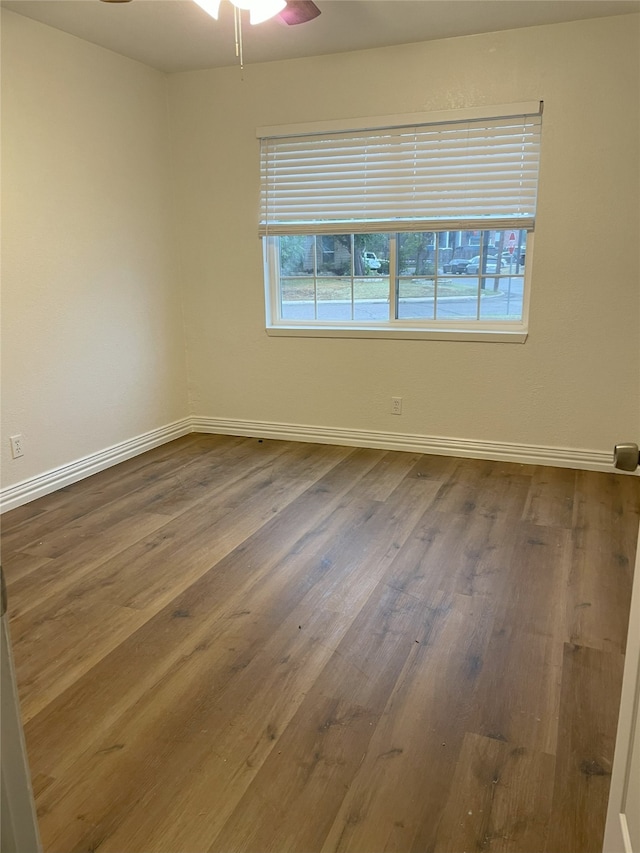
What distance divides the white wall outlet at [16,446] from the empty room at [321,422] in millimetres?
56

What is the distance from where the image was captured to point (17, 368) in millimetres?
3402

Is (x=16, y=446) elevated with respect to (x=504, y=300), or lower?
lower

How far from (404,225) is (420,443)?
4.75 ft

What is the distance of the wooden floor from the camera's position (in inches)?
60.6

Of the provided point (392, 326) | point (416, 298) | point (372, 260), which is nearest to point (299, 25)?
point (372, 260)

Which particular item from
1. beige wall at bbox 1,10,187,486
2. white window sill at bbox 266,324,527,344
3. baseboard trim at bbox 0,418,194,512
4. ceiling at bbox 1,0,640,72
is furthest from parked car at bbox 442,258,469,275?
baseboard trim at bbox 0,418,194,512

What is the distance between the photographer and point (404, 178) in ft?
13.0

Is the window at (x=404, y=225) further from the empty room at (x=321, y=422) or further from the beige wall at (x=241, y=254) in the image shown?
the beige wall at (x=241, y=254)

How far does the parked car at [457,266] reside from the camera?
13.3 feet

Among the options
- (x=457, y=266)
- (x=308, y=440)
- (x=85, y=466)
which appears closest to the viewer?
(x=85, y=466)

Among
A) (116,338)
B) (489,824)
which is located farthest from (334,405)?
(489,824)

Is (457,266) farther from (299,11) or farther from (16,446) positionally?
(16,446)

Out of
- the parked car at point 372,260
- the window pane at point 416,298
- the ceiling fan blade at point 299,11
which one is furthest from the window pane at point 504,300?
the ceiling fan blade at point 299,11

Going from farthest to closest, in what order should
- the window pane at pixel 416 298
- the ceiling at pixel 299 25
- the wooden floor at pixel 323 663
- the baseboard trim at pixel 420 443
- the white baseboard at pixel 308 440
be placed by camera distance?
the window pane at pixel 416 298
the baseboard trim at pixel 420 443
the white baseboard at pixel 308 440
the ceiling at pixel 299 25
the wooden floor at pixel 323 663
